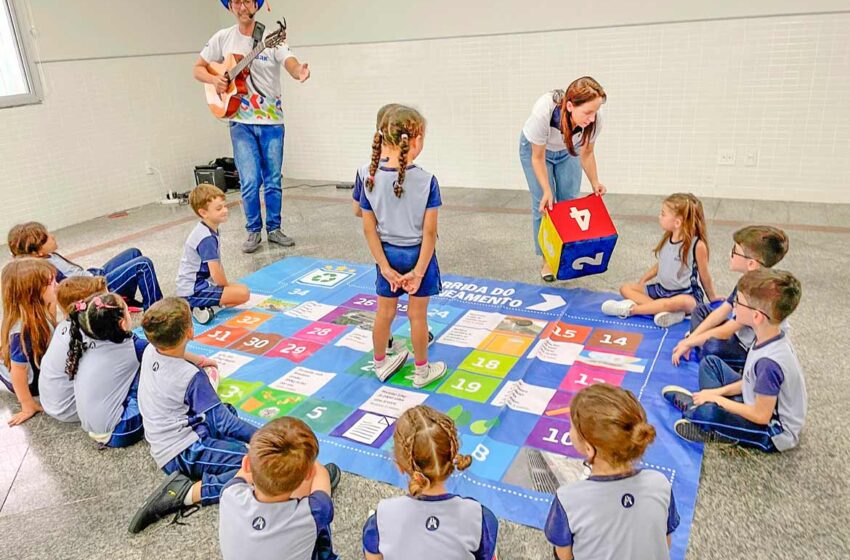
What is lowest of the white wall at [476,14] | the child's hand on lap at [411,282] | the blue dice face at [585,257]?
the blue dice face at [585,257]

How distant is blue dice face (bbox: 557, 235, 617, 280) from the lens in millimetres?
3447

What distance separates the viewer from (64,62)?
583cm

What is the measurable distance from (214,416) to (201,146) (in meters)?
5.79

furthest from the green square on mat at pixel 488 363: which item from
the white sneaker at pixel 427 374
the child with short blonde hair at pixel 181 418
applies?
the child with short blonde hair at pixel 181 418

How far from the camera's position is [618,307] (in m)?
3.30

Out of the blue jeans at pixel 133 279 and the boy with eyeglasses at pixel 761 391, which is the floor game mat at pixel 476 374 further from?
the blue jeans at pixel 133 279

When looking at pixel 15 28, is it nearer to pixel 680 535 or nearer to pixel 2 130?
pixel 2 130

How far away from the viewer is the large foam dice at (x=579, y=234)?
11.3ft

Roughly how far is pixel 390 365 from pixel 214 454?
3.00ft

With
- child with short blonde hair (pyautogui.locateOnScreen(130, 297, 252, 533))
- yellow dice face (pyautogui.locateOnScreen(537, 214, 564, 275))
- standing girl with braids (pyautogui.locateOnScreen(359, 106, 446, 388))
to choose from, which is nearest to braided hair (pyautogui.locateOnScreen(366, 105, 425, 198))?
standing girl with braids (pyautogui.locateOnScreen(359, 106, 446, 388))

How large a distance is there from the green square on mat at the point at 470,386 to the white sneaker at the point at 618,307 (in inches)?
35.9

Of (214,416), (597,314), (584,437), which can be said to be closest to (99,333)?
(214,416)

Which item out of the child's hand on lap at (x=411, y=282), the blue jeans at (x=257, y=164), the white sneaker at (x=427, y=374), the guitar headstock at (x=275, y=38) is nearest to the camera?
the child's hand on lap at (x=411, y=282)

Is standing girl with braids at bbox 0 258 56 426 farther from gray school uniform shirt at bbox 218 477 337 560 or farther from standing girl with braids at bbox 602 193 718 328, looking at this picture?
standing girl with braids at bbox 602 193 718 328
